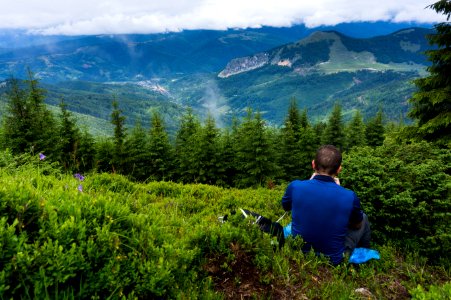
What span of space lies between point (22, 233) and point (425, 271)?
578 centimetres

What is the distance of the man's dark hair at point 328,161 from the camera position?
4652mm

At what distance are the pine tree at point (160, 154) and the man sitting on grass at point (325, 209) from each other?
2621 cm

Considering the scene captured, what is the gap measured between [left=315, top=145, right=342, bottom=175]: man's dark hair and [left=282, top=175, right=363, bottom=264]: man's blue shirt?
127 millimetres

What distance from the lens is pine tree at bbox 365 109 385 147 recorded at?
42750mm

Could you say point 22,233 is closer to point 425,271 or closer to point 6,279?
point 6,279

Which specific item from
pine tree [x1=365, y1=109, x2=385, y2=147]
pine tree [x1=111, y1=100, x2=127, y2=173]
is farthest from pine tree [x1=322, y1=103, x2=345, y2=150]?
pine tree [x1=111, y1=100, x2=127, y2=173]

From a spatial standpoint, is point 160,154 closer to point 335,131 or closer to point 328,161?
point 335,131

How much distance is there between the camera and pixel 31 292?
2.29m

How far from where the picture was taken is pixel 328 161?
15.3 feet

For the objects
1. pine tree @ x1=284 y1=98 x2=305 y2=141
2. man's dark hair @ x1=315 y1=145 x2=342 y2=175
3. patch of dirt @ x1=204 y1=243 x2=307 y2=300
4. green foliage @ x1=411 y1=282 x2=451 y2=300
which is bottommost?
pine tree @ x1=284 y1=98 x2=305 y2=141

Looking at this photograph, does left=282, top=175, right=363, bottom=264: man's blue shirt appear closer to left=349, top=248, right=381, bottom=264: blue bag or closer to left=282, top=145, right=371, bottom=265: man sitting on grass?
left=282, top=145, right=371, bottom=265: man sitting on grass

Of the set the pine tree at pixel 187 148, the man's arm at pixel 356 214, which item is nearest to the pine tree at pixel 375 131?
the pine tree at pixel 187 148

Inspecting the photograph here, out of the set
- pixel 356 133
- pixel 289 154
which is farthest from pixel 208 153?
pixel 356 133

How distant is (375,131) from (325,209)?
43732 millimetres
